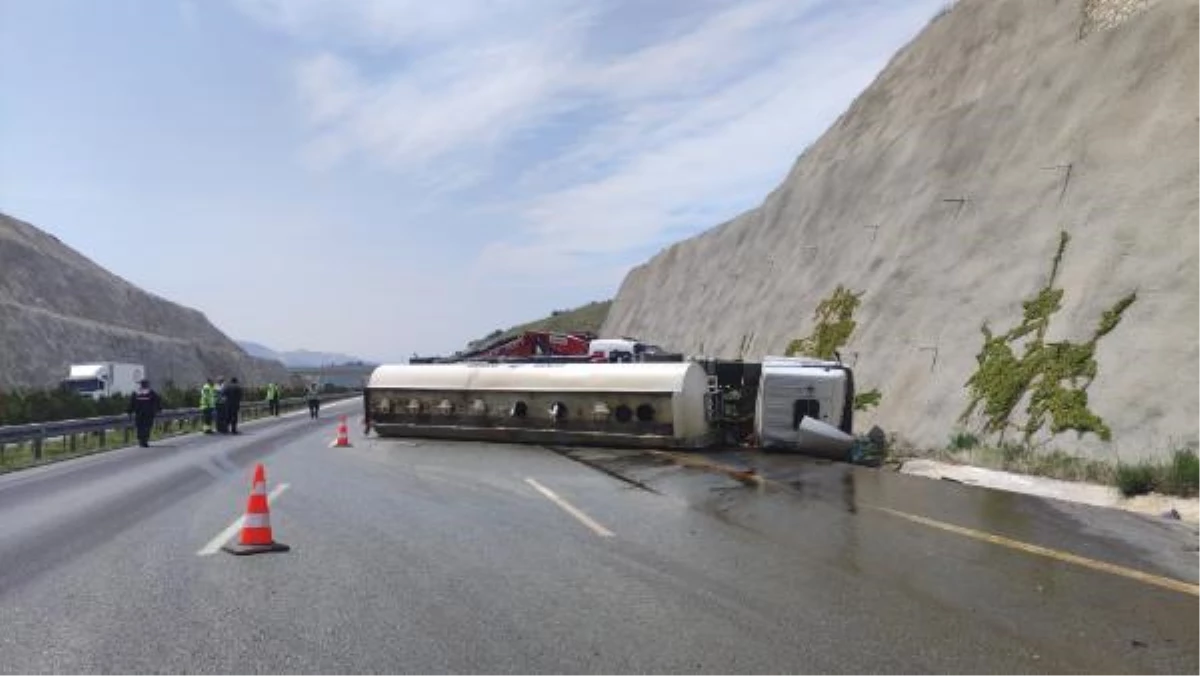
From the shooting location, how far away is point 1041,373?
16.0m

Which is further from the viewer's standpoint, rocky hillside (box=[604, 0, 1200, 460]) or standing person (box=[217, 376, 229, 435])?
standing person (box=[217, 376, 229, 435])

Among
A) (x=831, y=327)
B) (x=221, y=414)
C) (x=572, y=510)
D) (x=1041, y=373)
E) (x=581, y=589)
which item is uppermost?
(x=831, y=327)

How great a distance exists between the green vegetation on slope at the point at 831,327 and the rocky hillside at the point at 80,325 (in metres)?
61.3

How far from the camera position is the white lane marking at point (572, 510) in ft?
28.6

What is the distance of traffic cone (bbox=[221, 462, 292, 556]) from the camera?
313 inches

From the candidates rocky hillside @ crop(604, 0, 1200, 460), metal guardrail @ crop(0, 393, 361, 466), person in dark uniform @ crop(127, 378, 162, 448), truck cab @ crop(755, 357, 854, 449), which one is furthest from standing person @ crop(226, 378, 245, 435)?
truck cab @ crop(755, 357, 854, 449)

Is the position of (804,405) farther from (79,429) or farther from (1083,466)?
(79,429)

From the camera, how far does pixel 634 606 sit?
596 centimetres

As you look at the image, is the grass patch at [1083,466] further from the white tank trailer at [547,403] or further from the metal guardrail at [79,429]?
the metal guardrail at [79,429]

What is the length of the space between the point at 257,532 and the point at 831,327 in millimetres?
20683

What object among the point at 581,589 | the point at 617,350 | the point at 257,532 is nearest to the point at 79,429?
the point at 617,350

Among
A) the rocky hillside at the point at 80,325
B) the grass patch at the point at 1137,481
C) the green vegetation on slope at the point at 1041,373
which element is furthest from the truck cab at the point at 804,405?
the rocky hillside at the point at 80,325

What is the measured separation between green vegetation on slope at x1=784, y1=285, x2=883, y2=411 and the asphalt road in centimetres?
1462

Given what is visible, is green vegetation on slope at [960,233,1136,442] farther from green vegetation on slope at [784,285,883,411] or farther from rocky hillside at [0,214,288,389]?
rocky hillside at [0,214,288,389]
